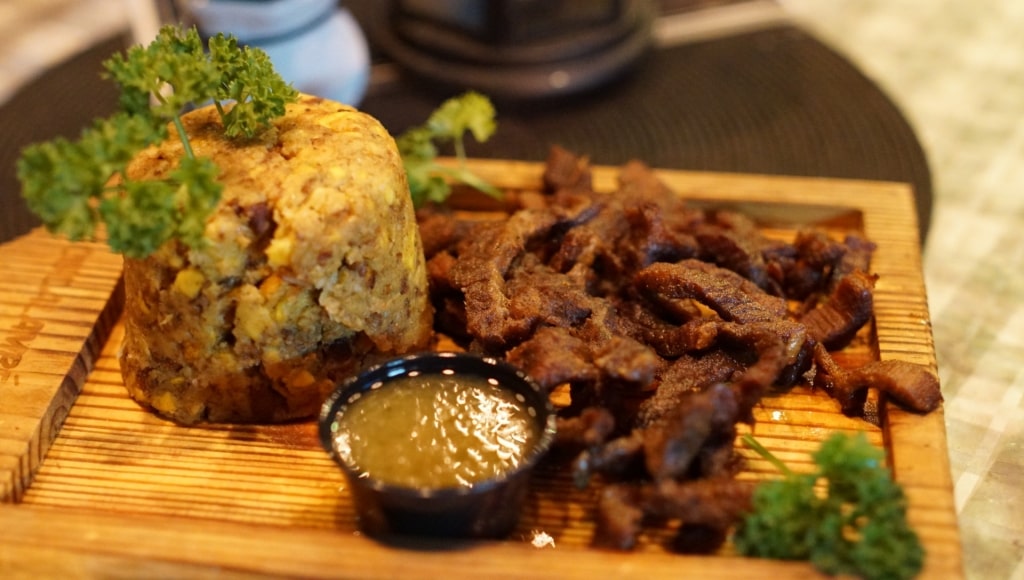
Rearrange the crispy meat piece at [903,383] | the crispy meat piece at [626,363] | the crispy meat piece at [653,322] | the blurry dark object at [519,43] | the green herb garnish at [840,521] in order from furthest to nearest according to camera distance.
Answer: the blurry dark object at [519,43] → the crispy meat piece at [903,383] → the crispy meat piece at [626,363] → the crispy meat piece at [653,322] → the green herb garnish at [840,521]

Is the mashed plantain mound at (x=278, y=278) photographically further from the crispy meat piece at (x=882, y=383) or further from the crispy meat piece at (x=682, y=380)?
the crispy meat piece at (x=882, y=383)

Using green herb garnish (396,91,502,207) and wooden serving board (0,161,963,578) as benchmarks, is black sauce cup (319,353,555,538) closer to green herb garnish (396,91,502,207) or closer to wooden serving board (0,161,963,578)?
wooden serving board (0,161,963,578)

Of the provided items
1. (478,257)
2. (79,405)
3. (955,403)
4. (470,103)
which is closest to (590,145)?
(470,103)

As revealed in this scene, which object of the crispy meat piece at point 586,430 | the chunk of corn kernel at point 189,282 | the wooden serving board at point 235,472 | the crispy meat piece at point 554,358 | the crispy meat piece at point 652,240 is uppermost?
the chunk of corn kernel at point 189,282

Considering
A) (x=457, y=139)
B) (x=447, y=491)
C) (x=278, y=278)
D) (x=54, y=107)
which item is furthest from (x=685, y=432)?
(x=54, y=107)

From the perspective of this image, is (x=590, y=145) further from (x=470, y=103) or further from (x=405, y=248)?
(x=405, y=248)

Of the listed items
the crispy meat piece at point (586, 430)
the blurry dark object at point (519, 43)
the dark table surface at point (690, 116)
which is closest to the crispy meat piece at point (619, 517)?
the crispy meat piece at point (586, 430)

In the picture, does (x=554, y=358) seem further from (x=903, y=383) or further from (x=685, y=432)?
(x=903, y=383)
